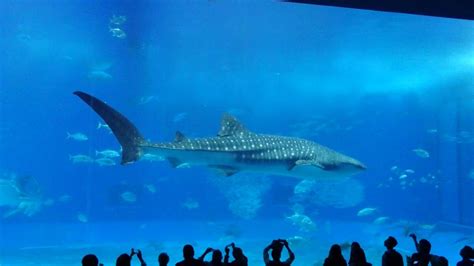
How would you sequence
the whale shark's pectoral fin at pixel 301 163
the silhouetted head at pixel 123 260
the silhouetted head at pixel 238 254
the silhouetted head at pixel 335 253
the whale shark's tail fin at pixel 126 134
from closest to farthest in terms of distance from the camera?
the silhouetted head at pixel 123 260 → the silhouetted head at pixel 335 253 → the silhouetted head at pixel 238 254 → the whale shark's tail fin at pixel 126 134 → the whale shark's pectoral fin at pixel 301 163

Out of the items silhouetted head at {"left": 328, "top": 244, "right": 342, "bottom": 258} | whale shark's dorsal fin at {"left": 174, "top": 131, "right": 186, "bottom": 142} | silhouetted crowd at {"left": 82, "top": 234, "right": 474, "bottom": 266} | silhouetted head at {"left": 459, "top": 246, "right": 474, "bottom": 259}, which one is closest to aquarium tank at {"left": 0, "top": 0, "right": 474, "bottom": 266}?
whale shark's dorsal fin at {"left": 174, "top": 131, "right": 186, "bottom": 142}

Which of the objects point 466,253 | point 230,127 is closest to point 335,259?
point 466,253

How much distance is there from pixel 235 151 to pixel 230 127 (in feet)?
1.04

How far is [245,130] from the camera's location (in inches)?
229

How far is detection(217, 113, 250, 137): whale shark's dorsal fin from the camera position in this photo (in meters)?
5.69

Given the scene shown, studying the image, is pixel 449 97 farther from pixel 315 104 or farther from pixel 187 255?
pixel 187 255

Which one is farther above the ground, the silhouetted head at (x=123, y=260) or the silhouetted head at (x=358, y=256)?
the silhouetted head at (x=358, y=256)

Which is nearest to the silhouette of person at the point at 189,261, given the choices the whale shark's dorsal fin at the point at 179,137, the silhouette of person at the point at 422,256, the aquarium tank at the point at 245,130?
the silhouette of person at the point at 422,256

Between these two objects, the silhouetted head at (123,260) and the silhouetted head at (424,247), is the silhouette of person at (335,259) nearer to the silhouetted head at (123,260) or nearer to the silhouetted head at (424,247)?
the silhouetted head at (424,247)

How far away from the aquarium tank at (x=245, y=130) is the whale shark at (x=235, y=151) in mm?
18

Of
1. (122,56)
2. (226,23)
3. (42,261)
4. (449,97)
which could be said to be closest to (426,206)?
(449,97)

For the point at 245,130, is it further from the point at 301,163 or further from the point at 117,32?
the point at 117,32

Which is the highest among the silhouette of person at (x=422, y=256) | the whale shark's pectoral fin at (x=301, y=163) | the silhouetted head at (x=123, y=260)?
the whale shark's pectoral fin at (x=301, y=163)

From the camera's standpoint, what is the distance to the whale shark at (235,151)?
505 cm
